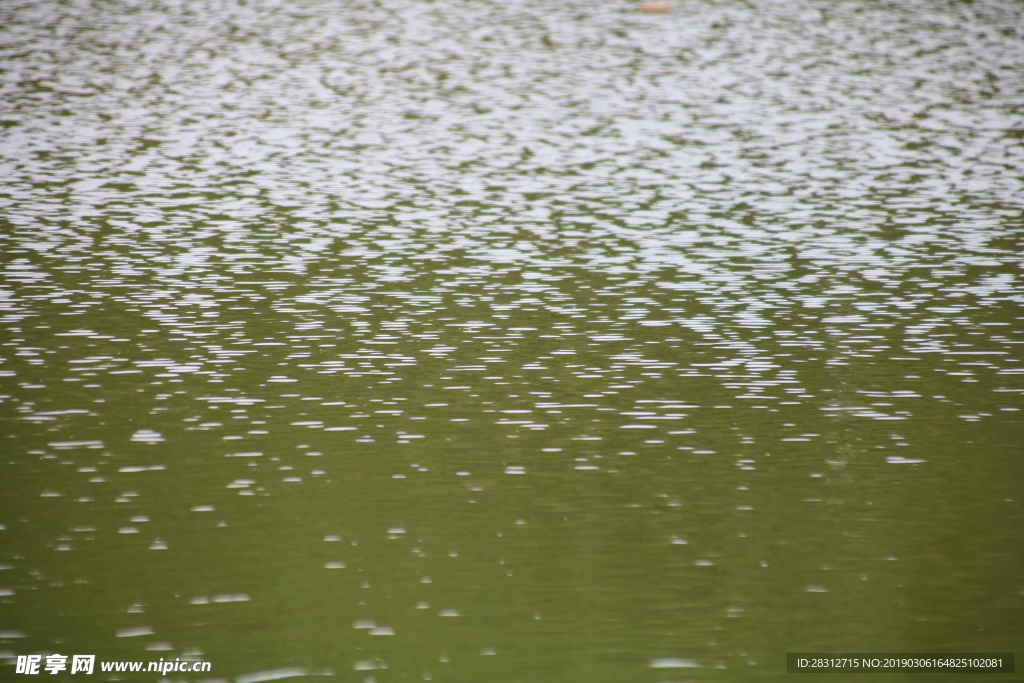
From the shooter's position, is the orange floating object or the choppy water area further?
the orange floating object

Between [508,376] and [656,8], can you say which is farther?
[656,8]

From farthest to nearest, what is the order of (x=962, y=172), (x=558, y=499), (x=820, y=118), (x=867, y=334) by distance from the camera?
(x=820, y=118), (x=962, y=172), (x=867, y=334), (x=558, y=499)

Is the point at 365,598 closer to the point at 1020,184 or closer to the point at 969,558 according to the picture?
the point at 969,558

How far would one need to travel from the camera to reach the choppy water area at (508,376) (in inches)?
305

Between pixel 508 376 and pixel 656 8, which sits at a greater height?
pixel 508 376

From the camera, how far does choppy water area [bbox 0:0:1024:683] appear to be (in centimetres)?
774

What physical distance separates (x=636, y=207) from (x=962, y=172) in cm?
498

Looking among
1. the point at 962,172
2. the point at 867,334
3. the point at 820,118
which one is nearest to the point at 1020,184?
the point at 962,172

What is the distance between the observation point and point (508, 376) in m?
11.5

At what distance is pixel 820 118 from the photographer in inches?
900

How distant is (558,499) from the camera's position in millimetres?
9211

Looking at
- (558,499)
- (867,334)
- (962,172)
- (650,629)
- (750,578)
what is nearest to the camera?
(650,629)

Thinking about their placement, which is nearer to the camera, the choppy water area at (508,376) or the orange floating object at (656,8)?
the choppy water area at (508,376)

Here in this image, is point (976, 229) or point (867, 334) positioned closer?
point (867, 334)
